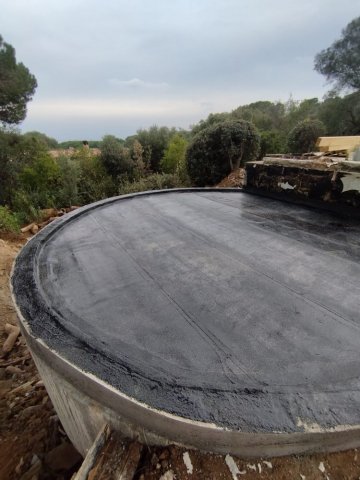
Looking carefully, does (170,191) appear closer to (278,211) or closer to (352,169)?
(278,211)

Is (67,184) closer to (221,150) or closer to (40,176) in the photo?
(40,176)

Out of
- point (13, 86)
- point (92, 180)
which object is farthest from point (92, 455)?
point (13, 86)

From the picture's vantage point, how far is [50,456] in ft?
5.78

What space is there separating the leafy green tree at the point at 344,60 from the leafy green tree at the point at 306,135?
513 cm

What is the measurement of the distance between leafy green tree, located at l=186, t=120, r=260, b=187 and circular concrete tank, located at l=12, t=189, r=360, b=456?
7030 millimetres

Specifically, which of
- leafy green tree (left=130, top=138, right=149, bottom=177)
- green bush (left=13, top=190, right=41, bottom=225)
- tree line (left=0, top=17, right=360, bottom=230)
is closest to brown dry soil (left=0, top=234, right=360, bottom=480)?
green bush (left=13, top=190, right=41, bottom=225)

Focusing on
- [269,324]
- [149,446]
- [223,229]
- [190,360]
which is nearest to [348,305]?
[269,324]

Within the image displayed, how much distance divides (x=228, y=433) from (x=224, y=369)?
0.18 m

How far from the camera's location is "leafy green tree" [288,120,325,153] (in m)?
9.91

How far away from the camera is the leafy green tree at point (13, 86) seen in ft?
33.2

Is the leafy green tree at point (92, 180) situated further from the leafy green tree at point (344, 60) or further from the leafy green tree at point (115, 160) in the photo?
the leafy green tree at point (344, 60)

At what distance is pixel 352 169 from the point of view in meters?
2.32

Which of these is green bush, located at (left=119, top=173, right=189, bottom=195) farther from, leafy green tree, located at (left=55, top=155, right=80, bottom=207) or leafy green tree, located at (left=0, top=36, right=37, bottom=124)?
leafy green tree, located at (left=0, top=36, right=37, bottom=124)

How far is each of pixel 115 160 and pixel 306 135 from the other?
300 inches
